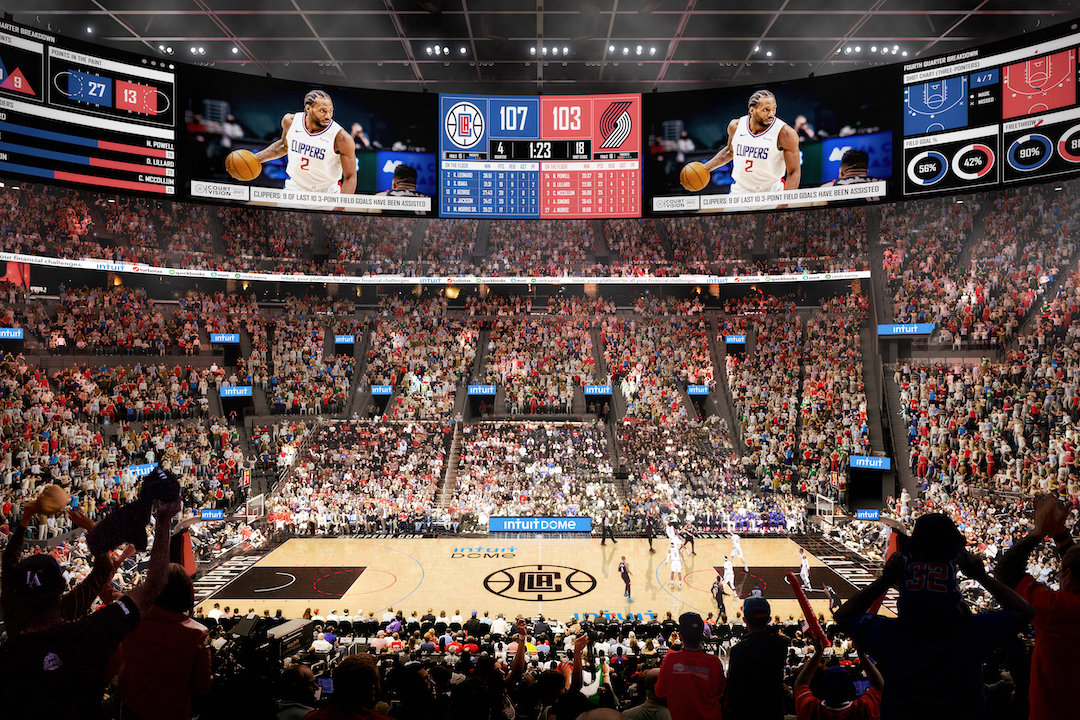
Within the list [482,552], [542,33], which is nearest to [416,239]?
[542,33]

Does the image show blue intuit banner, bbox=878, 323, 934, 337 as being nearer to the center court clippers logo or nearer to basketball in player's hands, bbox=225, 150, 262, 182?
the center court clippers logo

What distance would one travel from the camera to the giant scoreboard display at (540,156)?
77.1 feet

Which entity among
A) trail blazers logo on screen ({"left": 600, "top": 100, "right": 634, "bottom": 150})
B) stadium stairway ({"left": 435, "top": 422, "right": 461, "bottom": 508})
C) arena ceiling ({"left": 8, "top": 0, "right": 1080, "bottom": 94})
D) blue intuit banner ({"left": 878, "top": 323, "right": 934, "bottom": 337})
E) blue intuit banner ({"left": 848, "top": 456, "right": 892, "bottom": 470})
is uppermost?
arena ceiling ({"left": 8, "top": 0, "right": 1080, "bottom": 94})

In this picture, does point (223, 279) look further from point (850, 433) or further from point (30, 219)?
point (850, 433)

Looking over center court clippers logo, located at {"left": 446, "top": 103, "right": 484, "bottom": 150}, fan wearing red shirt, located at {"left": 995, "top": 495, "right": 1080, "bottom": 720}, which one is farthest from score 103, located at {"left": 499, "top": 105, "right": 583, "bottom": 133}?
fan wearing red shirt, located at {"left": 995, "top": 495, "right": 1080, "bottom": 720}

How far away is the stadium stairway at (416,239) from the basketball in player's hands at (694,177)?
62.3ft

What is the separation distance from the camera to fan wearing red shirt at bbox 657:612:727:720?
393 cm

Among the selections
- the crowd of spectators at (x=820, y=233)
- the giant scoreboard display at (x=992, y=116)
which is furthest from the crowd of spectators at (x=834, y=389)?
the giant scoreboard display at (x=992, y=116)

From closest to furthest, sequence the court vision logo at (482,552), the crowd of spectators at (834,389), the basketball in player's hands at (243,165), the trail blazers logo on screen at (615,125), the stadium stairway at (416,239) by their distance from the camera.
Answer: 1. the court vision logo at (482,552)
2. the basketball in player's hands at (243,165)
3. the trail blazers logo on screen at (615,125)
4. the crowd of spectators at (834,389)
5. the stadium stairway at (416,239)

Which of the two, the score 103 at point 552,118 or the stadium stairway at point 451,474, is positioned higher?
the score 103 at point 552,118

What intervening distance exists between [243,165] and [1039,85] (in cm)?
2571

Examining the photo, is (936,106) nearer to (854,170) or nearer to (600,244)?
(854,170)

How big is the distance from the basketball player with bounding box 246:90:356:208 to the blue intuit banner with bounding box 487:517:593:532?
13339 mm

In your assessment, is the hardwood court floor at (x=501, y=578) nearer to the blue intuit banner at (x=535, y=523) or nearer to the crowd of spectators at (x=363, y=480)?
the blue intuit banner at (x=535, y=523)
